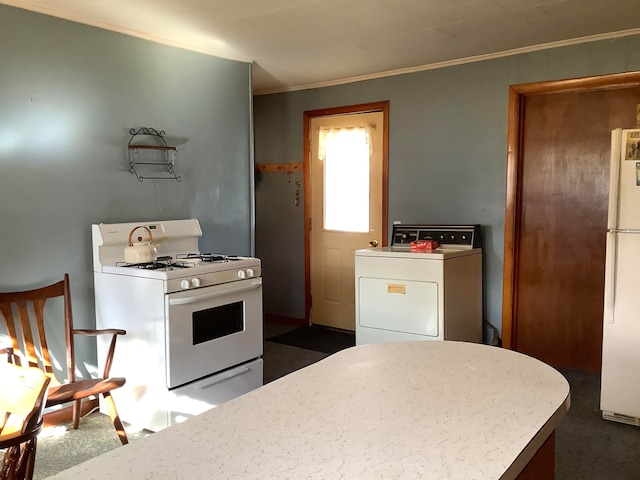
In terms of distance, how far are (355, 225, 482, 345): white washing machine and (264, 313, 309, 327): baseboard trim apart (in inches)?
55.4

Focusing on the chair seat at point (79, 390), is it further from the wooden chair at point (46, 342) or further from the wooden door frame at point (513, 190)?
the wooden door frame at point (513, 190)

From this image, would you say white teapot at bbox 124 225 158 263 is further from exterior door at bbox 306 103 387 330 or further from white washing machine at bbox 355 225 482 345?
exterior door at bbox 306 103 387 330

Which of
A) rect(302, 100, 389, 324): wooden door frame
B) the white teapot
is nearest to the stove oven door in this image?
the white teapot

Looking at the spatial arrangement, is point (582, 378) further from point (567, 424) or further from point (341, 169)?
point (341, 169)

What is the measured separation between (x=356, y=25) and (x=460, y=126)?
131cm

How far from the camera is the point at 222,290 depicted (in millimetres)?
3037

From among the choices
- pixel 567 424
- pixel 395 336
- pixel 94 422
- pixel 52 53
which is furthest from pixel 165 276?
pixel 567 424

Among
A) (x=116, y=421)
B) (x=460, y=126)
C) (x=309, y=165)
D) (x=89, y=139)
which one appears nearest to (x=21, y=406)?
(x=116, y=421)

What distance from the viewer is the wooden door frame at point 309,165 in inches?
179

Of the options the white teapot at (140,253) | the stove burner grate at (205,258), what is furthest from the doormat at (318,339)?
the white teapot at (140,253)

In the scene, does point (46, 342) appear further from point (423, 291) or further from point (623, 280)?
point (623, 280)

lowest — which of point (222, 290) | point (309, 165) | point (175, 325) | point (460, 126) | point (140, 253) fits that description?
point (175, 325)

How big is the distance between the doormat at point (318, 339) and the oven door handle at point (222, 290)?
141 cm

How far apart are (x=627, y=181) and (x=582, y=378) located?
1533mm
